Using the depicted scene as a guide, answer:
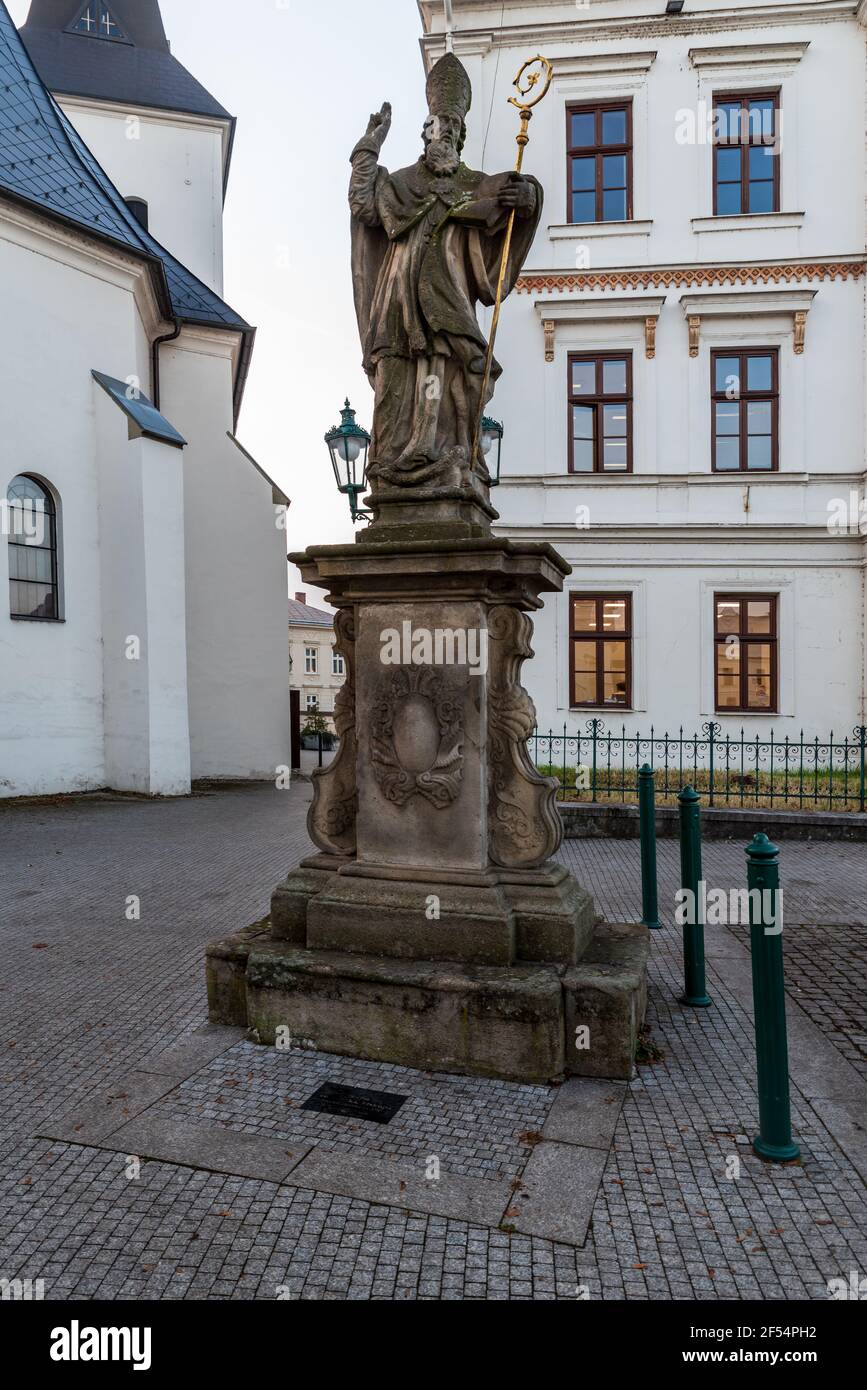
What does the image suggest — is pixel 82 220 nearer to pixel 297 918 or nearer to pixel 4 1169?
pixel 297 918

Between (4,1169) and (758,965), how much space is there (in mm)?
2575

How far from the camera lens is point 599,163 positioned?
49.2 ft

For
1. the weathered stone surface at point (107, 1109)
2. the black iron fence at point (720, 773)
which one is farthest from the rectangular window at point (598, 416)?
the weathered stone surface at point (107, 1109)

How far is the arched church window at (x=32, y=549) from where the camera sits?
12.2 m

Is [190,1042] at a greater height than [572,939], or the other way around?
[572,939]

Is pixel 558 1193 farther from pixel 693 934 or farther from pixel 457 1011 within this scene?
pixel 693 934

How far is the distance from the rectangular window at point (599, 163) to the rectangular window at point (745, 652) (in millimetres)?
7038

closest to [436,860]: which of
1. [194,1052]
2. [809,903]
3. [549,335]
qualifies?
[194,1052]

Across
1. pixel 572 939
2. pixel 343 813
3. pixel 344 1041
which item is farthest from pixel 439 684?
pixel 344 1041

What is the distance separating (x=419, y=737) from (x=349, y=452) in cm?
620

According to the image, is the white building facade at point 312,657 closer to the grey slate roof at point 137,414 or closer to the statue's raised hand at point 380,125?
the grey slate roof at point 137,414

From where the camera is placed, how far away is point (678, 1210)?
2.56 meters

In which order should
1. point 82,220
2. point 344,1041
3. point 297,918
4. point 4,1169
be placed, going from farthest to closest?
point 82,220 < point 297,918 < point 344,1041 < point 4,1169
